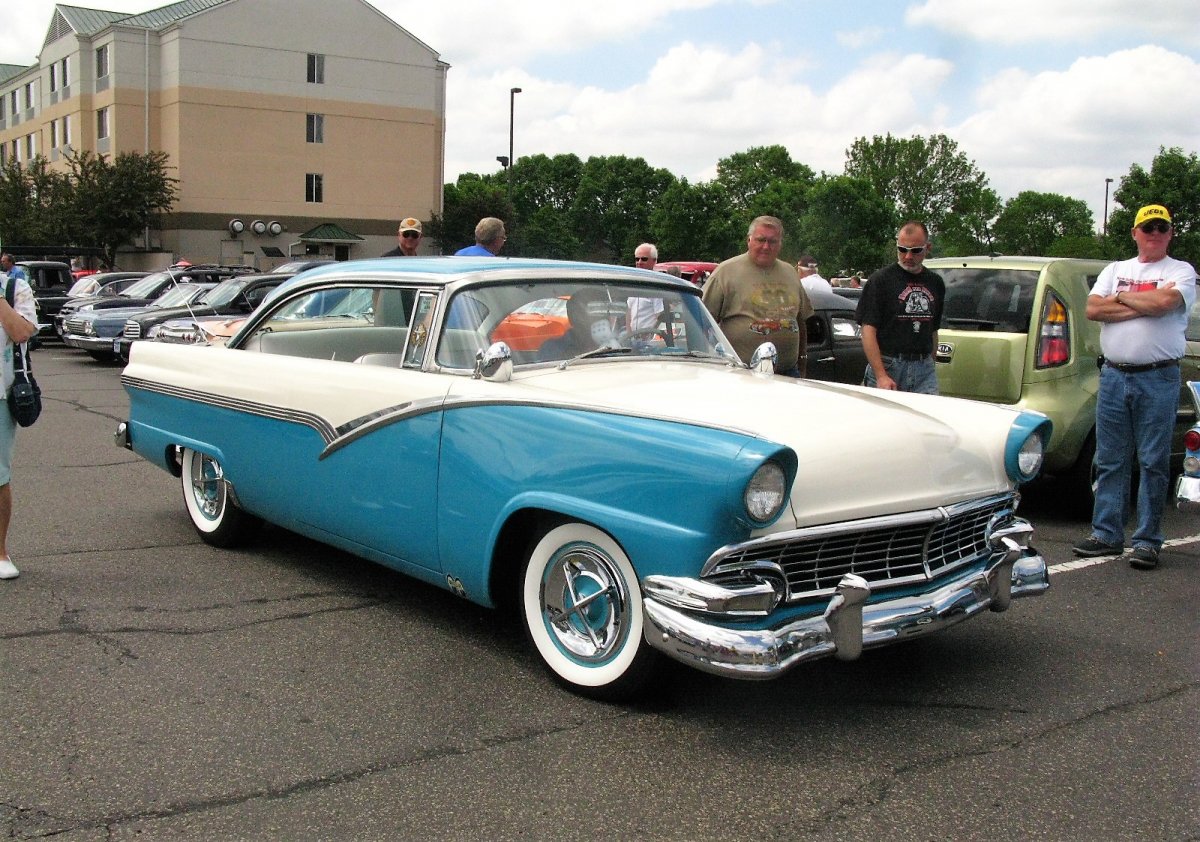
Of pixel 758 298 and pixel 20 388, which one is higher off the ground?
pixel 758 298

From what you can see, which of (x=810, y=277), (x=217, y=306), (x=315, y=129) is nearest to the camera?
(x=810, y=277)

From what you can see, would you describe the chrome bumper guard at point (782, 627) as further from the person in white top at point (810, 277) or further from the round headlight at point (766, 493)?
the person in white top at point (810, 277)

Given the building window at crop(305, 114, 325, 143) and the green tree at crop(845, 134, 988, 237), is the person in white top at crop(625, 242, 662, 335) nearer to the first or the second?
the building window at crop(305, 114, 325, 143)

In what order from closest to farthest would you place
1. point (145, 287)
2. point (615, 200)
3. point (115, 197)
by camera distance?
point (145, 287) < point (115, 197) < point (615, 200)

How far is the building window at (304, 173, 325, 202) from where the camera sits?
53094 millimetres

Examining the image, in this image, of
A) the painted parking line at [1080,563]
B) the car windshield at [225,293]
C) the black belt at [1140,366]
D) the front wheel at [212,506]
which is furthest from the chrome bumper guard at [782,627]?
the car windshield at [225,293]

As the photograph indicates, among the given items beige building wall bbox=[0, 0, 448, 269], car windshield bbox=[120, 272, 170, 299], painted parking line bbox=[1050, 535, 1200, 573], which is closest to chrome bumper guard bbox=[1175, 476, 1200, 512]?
painted parking line bbox=[1050, 535, 1200, 573]

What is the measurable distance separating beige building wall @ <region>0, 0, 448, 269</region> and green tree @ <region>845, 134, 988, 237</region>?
51.4 meters

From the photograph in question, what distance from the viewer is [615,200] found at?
9331cm

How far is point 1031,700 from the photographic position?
4039mm

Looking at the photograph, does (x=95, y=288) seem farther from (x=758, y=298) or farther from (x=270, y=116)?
(x=270, y=116)

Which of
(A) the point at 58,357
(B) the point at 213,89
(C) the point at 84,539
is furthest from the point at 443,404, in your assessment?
(B) the point at 213,89

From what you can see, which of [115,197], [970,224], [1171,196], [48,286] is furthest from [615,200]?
[48,286]

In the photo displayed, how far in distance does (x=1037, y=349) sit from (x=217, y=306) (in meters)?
12.4
